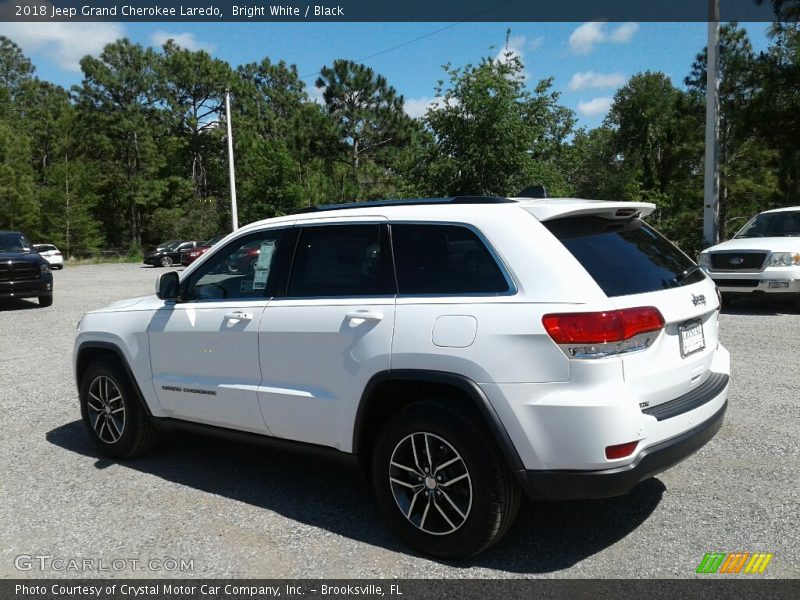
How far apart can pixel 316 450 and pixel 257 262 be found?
1276 mm

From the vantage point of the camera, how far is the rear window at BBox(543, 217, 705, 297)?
346 centimetres

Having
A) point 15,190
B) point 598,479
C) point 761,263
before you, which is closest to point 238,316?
point 598,479

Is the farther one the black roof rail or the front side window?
the front side window

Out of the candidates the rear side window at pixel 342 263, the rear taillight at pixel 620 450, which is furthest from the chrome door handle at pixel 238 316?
the rear taillight at pixel 620 450

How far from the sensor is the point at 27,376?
850 cm

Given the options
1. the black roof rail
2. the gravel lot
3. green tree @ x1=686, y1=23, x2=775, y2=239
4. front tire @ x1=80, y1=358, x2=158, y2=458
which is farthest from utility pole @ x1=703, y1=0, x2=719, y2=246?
front tire @ x1=80, y1=358, x2=158, y2=458

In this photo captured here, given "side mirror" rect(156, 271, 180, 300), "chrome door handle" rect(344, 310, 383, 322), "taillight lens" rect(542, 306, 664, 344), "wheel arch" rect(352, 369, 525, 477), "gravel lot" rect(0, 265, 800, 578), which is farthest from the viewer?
"side mirror" rect(156, 271, 180, 300)

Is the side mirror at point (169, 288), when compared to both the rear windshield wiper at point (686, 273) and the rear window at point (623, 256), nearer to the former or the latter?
the rear window at point (623, 256)

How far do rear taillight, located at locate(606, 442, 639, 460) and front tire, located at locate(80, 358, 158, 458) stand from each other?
3.33 m

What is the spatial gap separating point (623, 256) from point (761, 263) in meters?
9.26

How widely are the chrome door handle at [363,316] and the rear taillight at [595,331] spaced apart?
0.91 meters

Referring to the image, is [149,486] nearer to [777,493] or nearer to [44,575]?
[44,575]

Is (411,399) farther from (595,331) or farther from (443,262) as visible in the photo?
(595,331)

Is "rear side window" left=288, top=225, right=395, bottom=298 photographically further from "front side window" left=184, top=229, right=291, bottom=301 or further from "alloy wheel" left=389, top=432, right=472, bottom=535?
"alloy wheel" left=389, top=432, right=472, bottom=535
